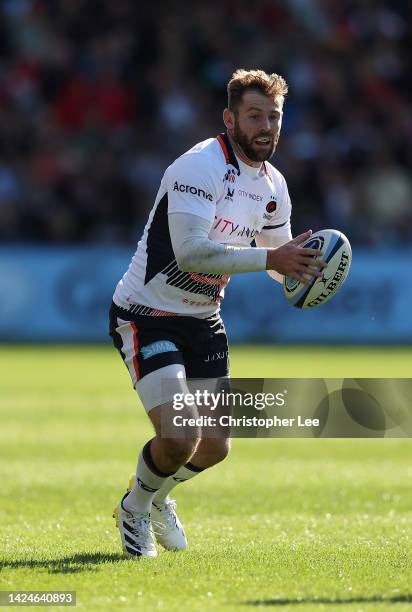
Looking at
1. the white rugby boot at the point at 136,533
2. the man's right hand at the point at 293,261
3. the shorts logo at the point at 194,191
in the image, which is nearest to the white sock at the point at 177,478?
the white rugby boot at the point at 136,533

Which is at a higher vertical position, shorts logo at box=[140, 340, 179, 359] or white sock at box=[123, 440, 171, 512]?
shorts logo at box=[140, 340, 179, 359]

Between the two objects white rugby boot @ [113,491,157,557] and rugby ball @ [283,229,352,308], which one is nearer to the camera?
rugby ball @ [283,229,352,308]

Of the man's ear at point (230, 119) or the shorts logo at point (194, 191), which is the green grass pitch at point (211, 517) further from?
the man's ear at point (230, 119)

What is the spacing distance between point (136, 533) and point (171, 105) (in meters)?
16.3

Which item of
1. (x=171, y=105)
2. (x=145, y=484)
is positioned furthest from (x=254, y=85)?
(x=171, y=105)

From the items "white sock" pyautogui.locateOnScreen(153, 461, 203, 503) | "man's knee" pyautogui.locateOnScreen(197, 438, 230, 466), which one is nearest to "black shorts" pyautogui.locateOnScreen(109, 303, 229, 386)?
"man's knee" pyautogui.locateOnScreen(197, 438, 230, 466)

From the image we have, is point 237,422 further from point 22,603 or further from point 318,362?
point 318,362

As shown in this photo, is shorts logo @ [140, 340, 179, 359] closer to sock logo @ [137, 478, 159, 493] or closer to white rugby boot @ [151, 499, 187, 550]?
sock logo @ [137, 478, 159, 493]

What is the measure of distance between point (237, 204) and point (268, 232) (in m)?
0.53

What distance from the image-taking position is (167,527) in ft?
24.1

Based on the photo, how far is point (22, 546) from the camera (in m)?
7.16

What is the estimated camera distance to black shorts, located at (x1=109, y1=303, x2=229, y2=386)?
703 centimetres

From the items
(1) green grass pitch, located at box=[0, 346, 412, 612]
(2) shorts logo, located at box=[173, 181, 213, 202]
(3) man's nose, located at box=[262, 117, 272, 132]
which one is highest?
(3) man's nose, located at box=[262, 117, 272, 132]

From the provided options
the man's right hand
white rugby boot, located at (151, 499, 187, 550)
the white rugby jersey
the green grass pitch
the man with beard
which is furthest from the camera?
white rugby boot, located at (151, 499, 187, 550)
